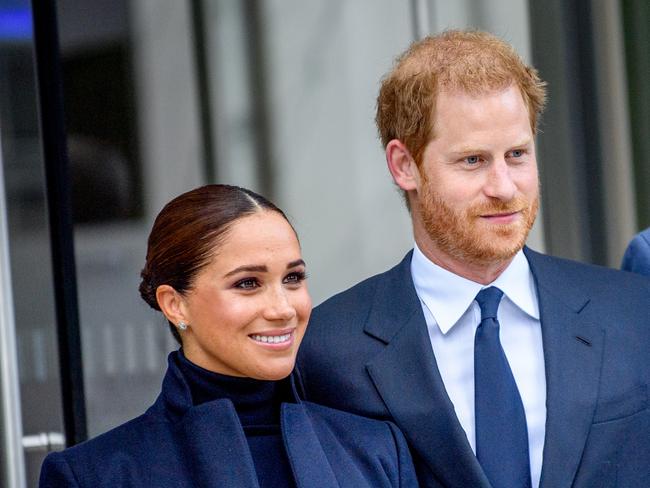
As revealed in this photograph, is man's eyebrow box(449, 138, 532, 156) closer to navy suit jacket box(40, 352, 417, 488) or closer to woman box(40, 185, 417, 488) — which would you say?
woman box(40, 185, 417, 488)

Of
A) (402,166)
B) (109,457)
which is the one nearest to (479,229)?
(402,166)

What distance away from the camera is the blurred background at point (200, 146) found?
376 centimetres

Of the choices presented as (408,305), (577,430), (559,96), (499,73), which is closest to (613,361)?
(577,430)

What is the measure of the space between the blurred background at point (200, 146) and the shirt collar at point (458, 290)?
→ 4.43 ft

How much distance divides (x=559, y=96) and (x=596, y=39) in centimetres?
23

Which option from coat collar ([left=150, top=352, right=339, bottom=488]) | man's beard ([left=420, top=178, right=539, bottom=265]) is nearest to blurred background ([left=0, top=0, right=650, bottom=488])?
coat collar ([left=150, top=352, right=339, bottom=488])

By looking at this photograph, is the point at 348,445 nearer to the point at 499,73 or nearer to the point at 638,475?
the point at 638,475

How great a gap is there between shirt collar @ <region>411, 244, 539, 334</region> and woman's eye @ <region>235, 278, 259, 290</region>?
16.5 inches

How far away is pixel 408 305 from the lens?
2.83 metres

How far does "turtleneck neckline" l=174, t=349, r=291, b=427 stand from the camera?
2.63m

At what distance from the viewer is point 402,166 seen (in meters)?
2.90

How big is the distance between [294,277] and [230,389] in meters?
0.25

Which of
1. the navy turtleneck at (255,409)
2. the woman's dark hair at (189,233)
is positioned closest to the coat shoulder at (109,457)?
the navy turtleneck at (255,409)

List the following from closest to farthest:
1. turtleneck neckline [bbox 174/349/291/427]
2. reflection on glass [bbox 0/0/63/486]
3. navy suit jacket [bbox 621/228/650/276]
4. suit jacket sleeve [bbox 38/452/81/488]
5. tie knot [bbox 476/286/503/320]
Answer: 1. suit jacket sleeve [bbox 38/452/81/488]
2. turtleneck neckline [bbox 174/349/291/427]
3. tie knot [bbox 476/286/503/320]
4. navy suit jacket [bbox 621/228/650/276]
5. reflection on glass [bbox 0/0/63/486]
